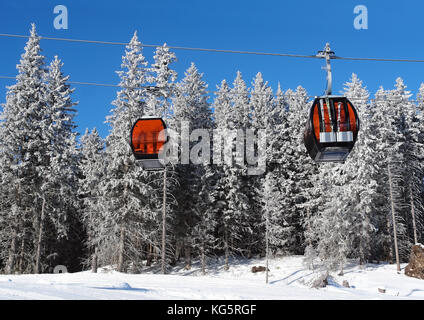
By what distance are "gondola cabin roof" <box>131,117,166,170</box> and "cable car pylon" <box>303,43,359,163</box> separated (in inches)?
141

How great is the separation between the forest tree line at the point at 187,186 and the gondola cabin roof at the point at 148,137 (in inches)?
812

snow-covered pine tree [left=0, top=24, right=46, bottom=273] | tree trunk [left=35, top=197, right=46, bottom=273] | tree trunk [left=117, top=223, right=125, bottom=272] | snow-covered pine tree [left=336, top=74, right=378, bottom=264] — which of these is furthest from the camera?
snow-covered pine tree [left=336, top=74, right=378, bottom=264]

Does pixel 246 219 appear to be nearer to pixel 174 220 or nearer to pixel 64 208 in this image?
pixel 174 220

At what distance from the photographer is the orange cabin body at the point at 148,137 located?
400 inches

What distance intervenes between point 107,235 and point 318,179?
916 inches

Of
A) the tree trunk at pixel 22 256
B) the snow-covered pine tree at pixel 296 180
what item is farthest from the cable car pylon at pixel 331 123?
the snow-covered pine tree at pixel 296 180

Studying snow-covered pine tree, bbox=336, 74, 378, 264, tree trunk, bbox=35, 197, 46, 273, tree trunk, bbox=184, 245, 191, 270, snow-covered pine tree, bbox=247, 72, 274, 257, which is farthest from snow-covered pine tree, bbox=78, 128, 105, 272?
snow-covered pine tree, bbox=336, 74, 378, 264

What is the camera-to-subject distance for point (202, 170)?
133ft

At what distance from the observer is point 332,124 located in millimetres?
9555

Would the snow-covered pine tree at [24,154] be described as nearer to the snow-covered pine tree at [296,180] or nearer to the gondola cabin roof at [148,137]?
the snow-covered pine tree at [296,180]

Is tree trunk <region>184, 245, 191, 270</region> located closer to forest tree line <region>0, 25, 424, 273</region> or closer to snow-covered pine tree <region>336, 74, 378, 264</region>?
forest tree line <region>0, 25, 424, 273</region>

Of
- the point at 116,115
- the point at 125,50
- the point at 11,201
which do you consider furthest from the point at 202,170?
the point at 11,201

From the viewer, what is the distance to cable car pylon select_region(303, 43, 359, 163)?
9.54 metres

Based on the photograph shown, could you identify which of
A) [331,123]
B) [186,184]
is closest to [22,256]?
[186,184]
